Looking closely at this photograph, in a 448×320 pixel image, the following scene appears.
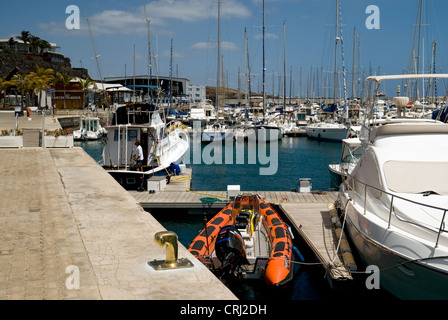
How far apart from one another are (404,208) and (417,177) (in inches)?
52.3

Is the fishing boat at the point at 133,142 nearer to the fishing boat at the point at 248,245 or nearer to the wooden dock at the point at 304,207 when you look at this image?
the wooden dock at the point at 304,207

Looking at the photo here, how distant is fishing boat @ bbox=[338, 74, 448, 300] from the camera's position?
318 inches

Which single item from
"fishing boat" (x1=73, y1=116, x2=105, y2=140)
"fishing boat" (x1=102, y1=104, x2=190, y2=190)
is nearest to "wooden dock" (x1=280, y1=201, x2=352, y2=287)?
"fishing boat" (x1=102, y1=104, x2=190, y2=190)

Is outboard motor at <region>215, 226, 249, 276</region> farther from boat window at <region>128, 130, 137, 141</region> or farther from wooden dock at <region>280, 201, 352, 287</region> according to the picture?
boat window at <region>128, 130, 137, 141</region>

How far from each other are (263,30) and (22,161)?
138 feet

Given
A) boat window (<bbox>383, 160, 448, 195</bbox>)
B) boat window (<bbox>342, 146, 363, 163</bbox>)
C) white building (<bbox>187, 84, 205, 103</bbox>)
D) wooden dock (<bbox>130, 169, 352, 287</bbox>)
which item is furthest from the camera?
white building (<bbox>187, 84, 205, 103</bbox>)

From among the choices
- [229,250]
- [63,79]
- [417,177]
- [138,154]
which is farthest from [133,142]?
[63,79]

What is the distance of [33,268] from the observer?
6332mm

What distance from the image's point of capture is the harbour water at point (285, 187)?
11.3 m

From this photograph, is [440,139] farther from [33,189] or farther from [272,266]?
[33,189]

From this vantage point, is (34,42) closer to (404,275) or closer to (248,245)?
(248,245)

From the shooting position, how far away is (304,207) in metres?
17.0

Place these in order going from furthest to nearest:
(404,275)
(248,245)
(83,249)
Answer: (248,245), (404,275), (83,249)

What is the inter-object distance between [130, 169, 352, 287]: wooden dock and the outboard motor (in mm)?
2265
